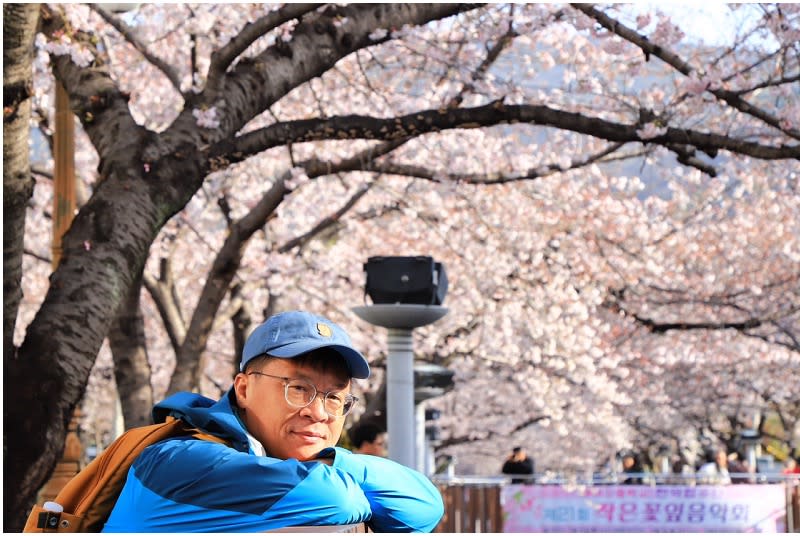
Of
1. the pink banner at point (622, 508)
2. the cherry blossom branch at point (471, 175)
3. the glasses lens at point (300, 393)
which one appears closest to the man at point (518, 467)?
the pink banner at point (622, 508)

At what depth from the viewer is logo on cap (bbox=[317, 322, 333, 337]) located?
6.81ft

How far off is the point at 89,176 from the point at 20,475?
11.8m

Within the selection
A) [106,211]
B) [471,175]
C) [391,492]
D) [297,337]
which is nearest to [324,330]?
[297,337]

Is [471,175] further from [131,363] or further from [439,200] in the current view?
[439,200]

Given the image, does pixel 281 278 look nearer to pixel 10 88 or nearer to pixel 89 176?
pixel 89 176

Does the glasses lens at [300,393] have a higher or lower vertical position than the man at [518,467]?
lower

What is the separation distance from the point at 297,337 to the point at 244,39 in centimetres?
503

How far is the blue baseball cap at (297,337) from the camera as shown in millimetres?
2053

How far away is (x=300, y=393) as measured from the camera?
2.12 m

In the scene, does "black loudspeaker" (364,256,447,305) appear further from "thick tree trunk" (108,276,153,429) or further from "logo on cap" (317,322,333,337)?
"logo on cap" (317,322,333,337)

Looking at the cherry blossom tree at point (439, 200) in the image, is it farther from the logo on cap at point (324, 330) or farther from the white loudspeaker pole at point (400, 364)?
the logo on cap at point (324, 330)

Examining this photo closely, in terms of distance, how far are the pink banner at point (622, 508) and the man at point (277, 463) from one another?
12532mm

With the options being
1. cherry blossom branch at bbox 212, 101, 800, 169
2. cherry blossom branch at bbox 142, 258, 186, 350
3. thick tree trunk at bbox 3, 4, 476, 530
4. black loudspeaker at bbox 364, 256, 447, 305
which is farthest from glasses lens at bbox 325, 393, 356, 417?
cherry blossom branch at bbox 142, 258, 186, 350

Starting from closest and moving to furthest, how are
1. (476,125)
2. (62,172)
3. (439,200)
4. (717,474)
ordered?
(476,125), (62,172), (717,474), (439,200)
